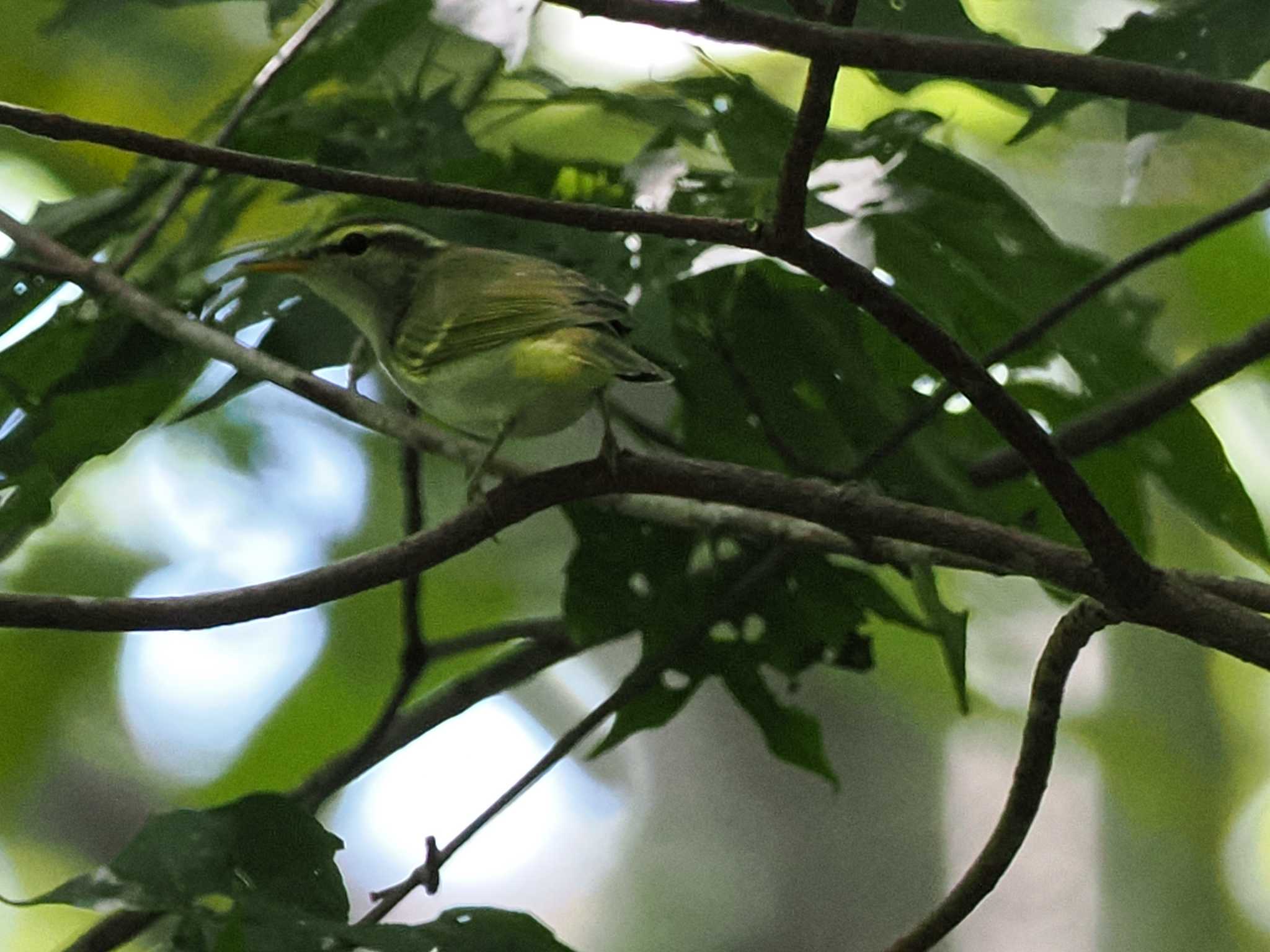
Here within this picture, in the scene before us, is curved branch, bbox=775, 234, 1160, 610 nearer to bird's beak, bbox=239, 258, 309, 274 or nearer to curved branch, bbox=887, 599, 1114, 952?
curved branch, bbox=887, 599, 1114, 952

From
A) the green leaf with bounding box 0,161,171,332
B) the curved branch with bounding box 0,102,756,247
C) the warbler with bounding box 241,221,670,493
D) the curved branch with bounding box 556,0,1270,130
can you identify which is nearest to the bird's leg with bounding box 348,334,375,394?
the warbler with bounding box 241,221,670,493

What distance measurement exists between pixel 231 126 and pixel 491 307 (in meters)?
0.26

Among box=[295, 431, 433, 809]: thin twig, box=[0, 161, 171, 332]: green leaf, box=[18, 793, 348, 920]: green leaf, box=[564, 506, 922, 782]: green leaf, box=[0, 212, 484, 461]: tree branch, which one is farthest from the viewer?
box=[564, 506, 922, 782]: green leaf

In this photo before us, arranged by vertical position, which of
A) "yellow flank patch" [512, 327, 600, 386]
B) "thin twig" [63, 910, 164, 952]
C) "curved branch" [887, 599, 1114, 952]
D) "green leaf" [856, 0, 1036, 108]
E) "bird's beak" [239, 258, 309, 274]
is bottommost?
"thin twig" [63, 910, 164, 952]

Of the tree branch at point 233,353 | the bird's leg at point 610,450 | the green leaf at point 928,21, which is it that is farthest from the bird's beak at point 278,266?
the green leaf at point 928,21

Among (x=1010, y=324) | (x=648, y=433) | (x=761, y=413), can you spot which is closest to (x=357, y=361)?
(x=648, y=433)

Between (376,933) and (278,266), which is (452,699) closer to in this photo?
(278,266)

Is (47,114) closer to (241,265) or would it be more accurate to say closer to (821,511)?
(821,511)

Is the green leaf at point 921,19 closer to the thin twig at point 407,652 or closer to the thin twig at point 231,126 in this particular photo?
the thin twig at point 231,126

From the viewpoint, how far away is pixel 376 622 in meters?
2.25

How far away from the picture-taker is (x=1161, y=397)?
122 centimetres

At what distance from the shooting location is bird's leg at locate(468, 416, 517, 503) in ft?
3.73

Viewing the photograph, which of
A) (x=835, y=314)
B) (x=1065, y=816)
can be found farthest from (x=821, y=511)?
(x=1065, y=816)

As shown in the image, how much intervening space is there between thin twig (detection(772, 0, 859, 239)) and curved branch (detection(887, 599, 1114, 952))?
374 mm
